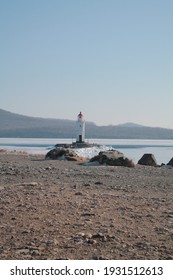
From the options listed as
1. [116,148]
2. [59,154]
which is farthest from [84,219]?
[116,148]

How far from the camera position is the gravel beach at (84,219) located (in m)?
5.25

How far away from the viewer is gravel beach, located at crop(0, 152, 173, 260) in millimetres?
5250

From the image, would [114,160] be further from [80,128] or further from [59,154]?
[80,128]

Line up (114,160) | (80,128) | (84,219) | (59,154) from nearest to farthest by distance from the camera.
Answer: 1. (84,219)
2. (114,160)
3. (59,154)
4. (80,128)

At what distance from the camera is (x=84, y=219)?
22.5 feet

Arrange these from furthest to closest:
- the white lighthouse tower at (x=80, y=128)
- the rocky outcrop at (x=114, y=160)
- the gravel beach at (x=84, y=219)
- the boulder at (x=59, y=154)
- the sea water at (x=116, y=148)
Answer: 1. the white lighthouse tower at (x=80, y=128)
2. the sea water at (x=116, y=148)
3. the boulder at (x=59, y=154)
4. the rocky outcrop at (x=114, y=160)
5. the gravel beach at (x=84, y=219)

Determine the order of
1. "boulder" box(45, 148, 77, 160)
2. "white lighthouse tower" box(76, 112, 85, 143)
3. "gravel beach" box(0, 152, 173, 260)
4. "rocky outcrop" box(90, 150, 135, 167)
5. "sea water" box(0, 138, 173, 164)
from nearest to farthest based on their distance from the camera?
"gravel beach" box(0, 152, 173, 260) < "rocky outcrop" box(90, 150, 135, 167) < "boulder" box(45, 148, 77, 160) < "sea water" box(0, 138, 173, 164) < "white lighthouse tower" box(76, 112, 85, 143)

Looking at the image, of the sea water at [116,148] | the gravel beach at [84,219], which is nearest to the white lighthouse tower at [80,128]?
the sea water at [116,148]

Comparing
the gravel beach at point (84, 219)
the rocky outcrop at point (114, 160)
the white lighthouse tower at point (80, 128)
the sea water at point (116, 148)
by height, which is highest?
the white lighthouse tower at point (80, 128)

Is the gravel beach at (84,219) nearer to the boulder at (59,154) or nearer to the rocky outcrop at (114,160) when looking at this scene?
the rocky outcrop at (114,160)

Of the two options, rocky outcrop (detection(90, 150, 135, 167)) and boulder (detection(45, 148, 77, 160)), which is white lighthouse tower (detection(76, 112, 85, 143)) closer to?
boulder (detection(45, 148, 77, 160))

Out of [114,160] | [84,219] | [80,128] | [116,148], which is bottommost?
[116,148]

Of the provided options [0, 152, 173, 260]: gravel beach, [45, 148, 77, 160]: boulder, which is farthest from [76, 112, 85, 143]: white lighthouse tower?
[0, 152, 173, 260]: gravel beach

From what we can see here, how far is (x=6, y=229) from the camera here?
612 cm
